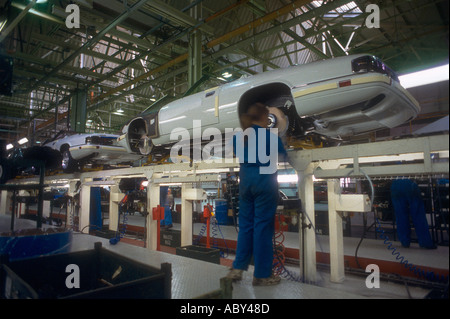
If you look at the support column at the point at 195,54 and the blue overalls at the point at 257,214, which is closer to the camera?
the blue overalls at the point at 257,214

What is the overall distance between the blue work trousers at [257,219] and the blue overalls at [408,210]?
210 centimetres

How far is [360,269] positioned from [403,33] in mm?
6240

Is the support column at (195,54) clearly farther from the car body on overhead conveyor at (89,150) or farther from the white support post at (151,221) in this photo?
the white support post at (151,221)

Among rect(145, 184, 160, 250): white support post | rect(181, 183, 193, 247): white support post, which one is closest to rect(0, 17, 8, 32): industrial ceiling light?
rect(145, 184, 160, 250): white support post

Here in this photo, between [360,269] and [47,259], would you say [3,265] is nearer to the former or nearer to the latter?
[47,259]

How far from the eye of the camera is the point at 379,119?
9.05 ft

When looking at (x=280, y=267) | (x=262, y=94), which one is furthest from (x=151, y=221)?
(x=262, y=94)

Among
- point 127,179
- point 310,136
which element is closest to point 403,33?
point 310,136

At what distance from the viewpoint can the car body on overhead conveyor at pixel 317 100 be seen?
246 centimetres

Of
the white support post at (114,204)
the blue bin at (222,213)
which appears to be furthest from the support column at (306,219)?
the blue bin at (222,213)

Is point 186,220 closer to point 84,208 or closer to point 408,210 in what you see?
point 84,208

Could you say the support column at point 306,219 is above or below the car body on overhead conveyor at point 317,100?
below

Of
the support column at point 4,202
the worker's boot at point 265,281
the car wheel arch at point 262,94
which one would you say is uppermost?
the car wheel arch at point 262,94
